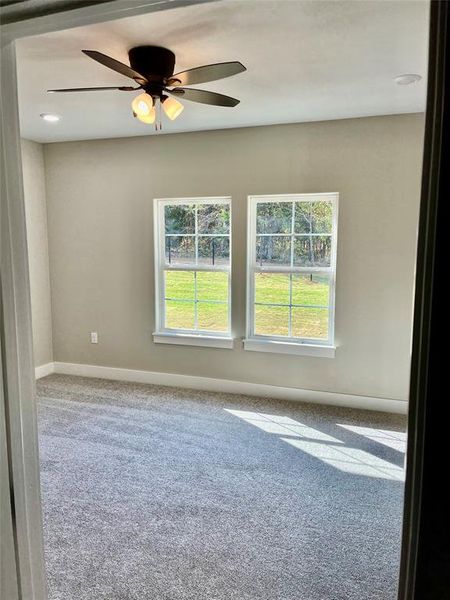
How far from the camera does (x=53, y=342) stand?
489cm

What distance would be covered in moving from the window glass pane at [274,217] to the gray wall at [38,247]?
2473mm

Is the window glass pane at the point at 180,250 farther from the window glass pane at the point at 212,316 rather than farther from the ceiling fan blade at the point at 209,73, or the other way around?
the ceiling fan blade at the point at 209,73

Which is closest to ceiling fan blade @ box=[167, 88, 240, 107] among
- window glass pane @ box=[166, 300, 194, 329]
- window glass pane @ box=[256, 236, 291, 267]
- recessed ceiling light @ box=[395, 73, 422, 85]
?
recessed ceiling light @ box=[395, 73, 422, 85]

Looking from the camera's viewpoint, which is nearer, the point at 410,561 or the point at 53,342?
the point at 410,561

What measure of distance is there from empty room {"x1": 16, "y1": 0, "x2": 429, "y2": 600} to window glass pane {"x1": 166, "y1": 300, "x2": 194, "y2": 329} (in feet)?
0.05

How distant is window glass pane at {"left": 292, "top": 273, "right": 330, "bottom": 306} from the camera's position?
12.8 ft

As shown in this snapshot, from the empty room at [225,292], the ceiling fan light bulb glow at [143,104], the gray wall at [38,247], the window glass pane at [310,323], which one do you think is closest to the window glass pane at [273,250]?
the empty room at [225,292]

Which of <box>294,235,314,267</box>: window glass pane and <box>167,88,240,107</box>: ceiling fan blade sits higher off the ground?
<box>167,88,240,107</box>: ceiling fan blade

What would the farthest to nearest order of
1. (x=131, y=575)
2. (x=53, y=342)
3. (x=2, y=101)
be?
(x=53, y=342) < (x=131, y=575) < (x=2, y=101)

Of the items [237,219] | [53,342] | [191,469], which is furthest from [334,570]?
[53,342]

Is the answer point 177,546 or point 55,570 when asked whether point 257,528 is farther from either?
point 55,570

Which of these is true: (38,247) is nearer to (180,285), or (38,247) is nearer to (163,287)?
(163,287)

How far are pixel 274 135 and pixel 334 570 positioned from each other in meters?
3.36

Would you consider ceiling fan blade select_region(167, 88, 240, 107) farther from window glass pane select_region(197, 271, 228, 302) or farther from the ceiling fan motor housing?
window glass pane select_region(197, 271, 228, 302)
